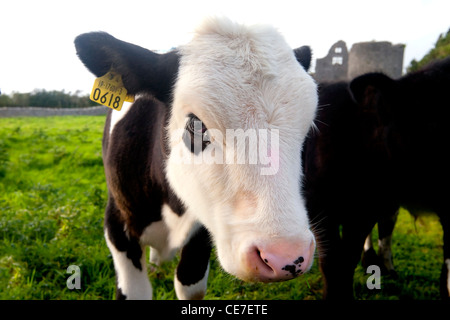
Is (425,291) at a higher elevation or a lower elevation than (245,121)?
lower

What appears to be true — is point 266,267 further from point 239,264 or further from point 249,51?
point 249,51

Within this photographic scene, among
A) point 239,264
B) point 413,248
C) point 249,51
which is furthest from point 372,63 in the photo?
point 239,264

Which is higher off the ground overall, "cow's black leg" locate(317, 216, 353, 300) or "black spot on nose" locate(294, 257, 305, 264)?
"black spot on nose" locate(294, 257, 305, 264)

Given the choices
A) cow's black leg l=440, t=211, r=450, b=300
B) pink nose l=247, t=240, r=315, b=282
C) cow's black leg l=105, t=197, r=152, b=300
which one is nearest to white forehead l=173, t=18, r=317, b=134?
pink nose l=247, t=240, r=315, b=282

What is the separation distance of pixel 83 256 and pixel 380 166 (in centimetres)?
301

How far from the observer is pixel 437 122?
2.65 m

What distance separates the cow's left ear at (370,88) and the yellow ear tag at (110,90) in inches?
70.8

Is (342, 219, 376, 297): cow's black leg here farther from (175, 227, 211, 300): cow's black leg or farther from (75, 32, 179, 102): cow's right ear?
(75, 32, 179, 102): cow's right ear

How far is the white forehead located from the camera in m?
1.39

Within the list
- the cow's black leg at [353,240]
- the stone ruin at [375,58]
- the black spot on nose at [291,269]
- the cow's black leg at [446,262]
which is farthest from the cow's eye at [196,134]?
the stone ruin at [375,58]

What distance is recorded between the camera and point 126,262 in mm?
2381

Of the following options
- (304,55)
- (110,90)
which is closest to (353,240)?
(304,55)

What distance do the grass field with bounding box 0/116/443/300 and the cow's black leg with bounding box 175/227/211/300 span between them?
0.35 metres

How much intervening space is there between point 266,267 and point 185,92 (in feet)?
2.71
